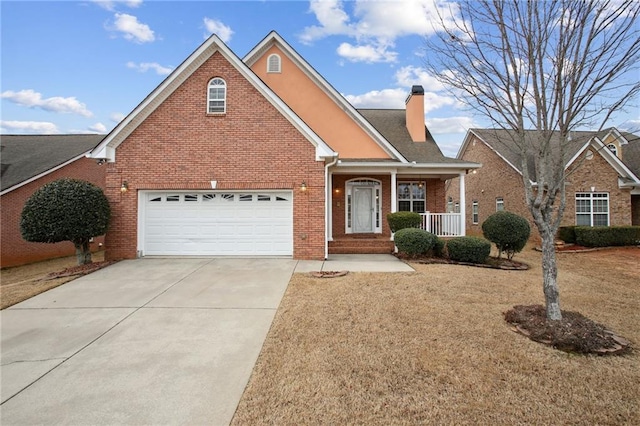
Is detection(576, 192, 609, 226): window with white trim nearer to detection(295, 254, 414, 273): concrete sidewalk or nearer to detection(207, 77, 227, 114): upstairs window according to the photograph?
detection(295, 254, 414, 273): concrete sidewalk

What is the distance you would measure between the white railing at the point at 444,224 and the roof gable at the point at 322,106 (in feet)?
9.76

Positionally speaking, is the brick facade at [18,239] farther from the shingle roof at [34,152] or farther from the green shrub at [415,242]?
the green shrub at [415,242]

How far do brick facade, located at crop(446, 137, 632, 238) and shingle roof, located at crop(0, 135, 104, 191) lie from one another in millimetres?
24209

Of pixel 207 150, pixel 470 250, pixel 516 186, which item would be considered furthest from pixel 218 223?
pixel 516 186

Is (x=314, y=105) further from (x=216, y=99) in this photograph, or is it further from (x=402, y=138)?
(x=402, y=138)

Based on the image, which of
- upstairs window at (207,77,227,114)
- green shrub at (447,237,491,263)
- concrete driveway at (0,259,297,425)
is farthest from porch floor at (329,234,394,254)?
upstairs window at (207,77,227,114)

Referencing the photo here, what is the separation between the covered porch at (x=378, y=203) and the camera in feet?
39.4

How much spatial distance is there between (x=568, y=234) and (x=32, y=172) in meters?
26.9

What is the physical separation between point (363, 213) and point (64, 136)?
20213 millimetres

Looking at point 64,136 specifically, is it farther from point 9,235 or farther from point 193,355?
point 193,355

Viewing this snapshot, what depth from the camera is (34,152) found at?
58.9 ft

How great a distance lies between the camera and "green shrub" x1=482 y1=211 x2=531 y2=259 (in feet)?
32.7

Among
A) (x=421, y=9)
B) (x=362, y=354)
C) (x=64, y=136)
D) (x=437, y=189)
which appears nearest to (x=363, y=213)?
(x=437, y=189)

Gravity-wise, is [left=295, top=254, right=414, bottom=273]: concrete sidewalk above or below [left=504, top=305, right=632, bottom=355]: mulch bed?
above
